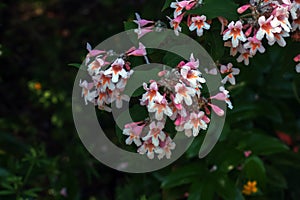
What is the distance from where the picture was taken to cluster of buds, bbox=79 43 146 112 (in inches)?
49.0

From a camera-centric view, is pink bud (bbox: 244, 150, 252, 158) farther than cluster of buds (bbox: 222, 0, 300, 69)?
Yes

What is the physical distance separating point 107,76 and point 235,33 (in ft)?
1.09

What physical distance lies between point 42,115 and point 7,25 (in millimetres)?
549

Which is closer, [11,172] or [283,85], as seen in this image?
[11,172]

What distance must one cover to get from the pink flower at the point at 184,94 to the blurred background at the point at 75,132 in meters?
0.28

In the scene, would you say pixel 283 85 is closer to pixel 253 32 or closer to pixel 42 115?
pixel 253 32

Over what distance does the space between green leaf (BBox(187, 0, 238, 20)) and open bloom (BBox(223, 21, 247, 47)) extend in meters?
0.05

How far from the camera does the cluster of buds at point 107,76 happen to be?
1.25m

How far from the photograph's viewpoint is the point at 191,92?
1.18 meters

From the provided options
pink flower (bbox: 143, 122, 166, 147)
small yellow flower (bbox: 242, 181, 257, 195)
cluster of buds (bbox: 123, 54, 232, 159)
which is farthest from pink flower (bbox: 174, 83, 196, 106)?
small yellow flower (bbox: 242, 181, 257, 195)

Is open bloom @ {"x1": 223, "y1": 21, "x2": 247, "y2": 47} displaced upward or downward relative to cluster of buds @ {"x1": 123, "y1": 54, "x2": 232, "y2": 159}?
upward

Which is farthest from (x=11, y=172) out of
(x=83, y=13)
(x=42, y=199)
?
(x=83, y=13)

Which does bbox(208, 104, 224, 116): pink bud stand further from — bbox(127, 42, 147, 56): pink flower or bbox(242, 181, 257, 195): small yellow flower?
bbox(242, 181, 257, 195): small yellow flower

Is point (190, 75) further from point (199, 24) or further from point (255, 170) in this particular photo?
point (255, 170)
